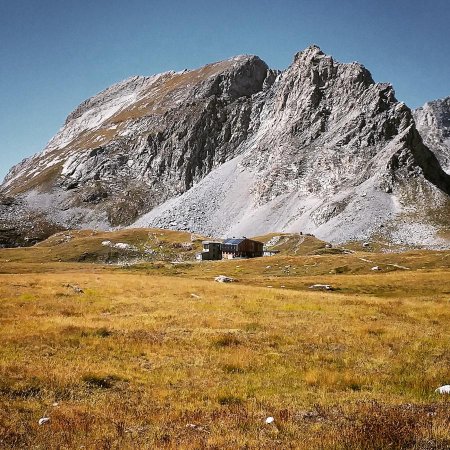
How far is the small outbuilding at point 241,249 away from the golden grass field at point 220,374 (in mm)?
105353

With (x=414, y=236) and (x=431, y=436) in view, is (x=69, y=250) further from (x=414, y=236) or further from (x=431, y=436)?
(x=431, y=436)

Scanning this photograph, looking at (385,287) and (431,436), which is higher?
(431,436)

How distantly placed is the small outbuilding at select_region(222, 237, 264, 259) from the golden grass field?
10535 centimetres

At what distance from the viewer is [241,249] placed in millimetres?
144000

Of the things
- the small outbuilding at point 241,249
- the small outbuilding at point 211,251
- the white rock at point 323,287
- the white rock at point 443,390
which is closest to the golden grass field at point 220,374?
the white rock at point 443,390

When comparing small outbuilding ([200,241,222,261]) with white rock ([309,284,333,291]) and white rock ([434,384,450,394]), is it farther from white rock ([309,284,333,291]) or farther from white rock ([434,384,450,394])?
white rock ([434,384,450,394])

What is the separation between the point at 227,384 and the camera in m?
15.9

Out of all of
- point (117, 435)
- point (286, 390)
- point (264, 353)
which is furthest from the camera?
point (264, 353)

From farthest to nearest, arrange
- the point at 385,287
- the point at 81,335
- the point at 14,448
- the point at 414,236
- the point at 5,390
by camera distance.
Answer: the point at 414,236, the point at 385,287, the point at 81,335, the point at 5,390, the point at 14,448

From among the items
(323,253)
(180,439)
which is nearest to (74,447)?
(180,439)

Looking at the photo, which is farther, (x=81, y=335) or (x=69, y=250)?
(x=69, y=250)

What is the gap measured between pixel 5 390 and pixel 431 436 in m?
13.0

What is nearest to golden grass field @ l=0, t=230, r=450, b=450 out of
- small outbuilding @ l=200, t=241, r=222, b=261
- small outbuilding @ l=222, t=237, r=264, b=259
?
small outbuilding @ l=222, t=237, r=264, b=259

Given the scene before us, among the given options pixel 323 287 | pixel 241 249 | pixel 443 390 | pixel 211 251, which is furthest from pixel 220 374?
pixel 211 251
